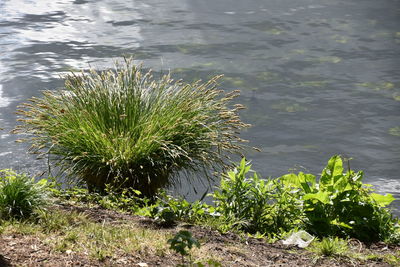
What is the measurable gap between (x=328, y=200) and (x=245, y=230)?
1.56 feet

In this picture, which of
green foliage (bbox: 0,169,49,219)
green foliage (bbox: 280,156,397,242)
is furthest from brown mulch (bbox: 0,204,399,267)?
green foliage (bbox: 0,169,49,219)

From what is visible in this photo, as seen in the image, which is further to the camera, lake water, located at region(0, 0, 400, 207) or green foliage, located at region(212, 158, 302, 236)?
lake water, located at region(0, 0, 400, 207)

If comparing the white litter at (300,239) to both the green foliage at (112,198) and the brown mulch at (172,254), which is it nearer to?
the brown mulch at (172,254)

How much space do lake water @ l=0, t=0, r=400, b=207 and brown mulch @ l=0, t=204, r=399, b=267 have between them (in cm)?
252

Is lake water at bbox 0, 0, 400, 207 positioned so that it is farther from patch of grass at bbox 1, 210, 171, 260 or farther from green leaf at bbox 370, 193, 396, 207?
patch of grass at bbox 1, 210, 171, 260

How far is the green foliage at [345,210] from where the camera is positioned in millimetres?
3682

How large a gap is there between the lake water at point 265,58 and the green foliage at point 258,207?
2.29 meters

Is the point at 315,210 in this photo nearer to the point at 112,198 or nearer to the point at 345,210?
the point at 345,210

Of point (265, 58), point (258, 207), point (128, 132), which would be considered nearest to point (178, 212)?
point (258, 207)

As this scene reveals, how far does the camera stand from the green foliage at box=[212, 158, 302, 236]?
3.70 meters

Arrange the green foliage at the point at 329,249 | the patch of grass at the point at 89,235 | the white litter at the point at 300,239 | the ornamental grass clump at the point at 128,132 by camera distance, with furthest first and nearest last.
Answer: the ornamental grass clump at the point at 128,132, the white litter at the point at 300,239, the green foliage at the point at 329,249, the patch of grass at the point at 89,235

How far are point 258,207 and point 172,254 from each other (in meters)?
0.96

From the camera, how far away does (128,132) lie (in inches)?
159

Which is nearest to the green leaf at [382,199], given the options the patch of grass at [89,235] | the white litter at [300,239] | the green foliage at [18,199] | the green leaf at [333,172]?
the green leaf at [333,172]
